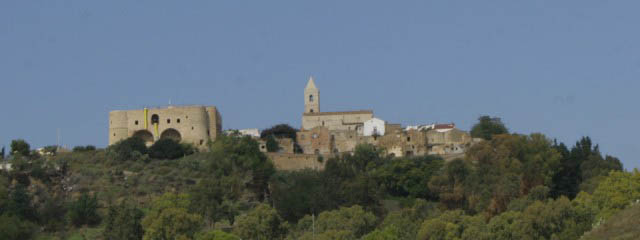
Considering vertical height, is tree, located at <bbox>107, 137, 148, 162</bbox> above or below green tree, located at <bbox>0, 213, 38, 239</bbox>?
above

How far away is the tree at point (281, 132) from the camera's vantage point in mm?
94875

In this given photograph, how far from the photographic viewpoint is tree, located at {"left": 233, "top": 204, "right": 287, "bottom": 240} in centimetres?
6128

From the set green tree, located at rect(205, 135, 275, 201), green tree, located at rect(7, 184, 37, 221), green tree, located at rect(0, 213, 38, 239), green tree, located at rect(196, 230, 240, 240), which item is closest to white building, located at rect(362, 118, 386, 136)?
green tree, located at rect(205, 135, 275, 201)

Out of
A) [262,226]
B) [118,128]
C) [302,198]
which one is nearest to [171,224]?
[262,226]

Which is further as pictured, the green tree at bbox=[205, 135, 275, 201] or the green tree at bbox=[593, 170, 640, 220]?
the green tree at bbox=[205, 135, 275, 201]

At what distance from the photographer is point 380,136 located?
9244 centimetres

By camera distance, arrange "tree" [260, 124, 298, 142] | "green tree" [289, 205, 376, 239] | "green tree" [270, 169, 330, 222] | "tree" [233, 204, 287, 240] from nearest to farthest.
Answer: "tree" [233, 204, 287, 240], "green tree" [289, 205, 376, 239], "green tree" [270, 169, 330, 222], "tree" [260, 124, 298, 142]

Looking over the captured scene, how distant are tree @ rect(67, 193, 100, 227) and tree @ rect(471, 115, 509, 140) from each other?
30514 mm

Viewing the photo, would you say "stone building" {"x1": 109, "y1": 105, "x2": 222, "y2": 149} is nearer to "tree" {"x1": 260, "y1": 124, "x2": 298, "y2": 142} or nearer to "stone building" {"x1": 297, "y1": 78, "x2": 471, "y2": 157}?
"tree" {"x1": 260, "y1": 124, "x2": 298, "y2": 142}

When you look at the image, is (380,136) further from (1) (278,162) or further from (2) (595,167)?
(2) (595,167)

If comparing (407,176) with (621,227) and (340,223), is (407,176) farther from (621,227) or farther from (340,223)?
(621,227)

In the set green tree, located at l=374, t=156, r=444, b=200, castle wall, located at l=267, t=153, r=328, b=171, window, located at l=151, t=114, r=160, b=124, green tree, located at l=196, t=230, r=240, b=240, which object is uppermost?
window, located at l=151, t=114, r=160, b=124

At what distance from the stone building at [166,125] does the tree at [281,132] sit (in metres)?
5.51

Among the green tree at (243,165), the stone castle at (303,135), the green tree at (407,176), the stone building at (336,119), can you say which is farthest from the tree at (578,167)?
the stone building at (336,119)
